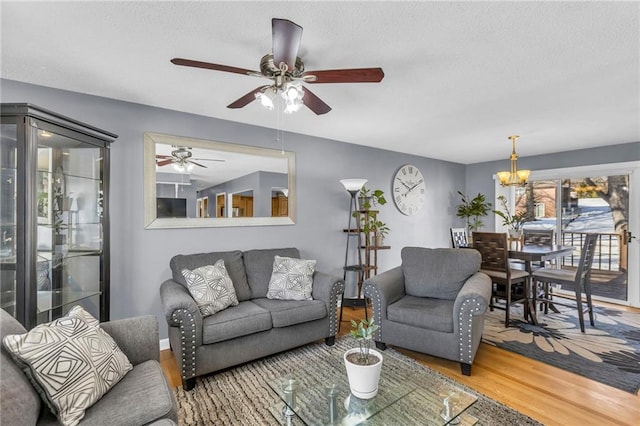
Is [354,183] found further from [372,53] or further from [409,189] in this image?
[372,53]

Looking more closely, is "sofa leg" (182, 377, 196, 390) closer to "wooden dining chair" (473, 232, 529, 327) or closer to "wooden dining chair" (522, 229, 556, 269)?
"wooden dining chair" (473, 232, 529, 327)

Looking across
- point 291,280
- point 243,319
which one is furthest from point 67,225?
point 291,280

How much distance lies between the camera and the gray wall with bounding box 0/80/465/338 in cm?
276

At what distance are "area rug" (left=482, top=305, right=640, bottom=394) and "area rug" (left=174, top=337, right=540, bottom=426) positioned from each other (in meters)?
1.05

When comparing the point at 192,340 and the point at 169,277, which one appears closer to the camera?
the point at 192,340

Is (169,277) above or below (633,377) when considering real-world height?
above

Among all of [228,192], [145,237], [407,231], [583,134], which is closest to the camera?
[145,237]

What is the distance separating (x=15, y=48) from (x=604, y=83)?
418cm

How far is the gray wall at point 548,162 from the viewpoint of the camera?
4371 mm

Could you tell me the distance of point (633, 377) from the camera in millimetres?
2434

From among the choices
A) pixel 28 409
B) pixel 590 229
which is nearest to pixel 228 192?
pixel 28 409

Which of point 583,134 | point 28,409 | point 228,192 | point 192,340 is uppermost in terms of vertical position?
point 583,134

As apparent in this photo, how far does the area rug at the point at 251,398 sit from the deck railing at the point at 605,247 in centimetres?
368

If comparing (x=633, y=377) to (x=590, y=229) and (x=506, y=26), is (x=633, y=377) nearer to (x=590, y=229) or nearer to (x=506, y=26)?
(x=506, y=26)
